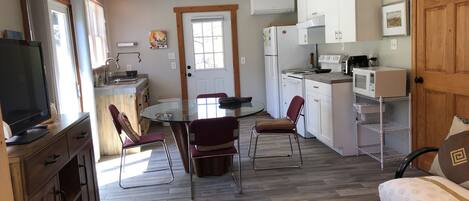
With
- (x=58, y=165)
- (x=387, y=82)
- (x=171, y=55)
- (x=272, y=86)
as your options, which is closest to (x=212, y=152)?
(x=58, y=165)

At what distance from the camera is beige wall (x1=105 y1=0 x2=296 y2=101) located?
7098 mm

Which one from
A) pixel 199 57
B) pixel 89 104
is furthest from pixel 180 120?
pixel 199 57

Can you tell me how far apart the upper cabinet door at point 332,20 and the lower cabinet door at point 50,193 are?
3.57 meters

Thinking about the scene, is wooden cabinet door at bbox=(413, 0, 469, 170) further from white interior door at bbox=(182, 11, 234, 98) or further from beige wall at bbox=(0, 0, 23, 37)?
white interior door at bbox=(182, 11, 234, 98)

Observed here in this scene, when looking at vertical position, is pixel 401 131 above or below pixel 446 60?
below

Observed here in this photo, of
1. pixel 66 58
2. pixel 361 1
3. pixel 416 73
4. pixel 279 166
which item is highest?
pixel 361 1

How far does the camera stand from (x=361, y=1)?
4320 millimetres

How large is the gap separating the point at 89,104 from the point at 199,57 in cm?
302

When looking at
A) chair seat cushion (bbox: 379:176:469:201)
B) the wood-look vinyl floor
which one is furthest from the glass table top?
chair seat cushion (bbox: 379:176:469:201)

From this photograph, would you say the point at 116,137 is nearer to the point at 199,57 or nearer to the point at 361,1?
the point at 199,57

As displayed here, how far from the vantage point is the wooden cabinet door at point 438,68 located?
129 inches

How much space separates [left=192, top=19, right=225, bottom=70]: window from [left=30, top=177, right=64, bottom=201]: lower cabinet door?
5.17 m

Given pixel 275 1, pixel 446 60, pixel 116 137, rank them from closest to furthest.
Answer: pixel 446 60
pixel 116 137
pixel 275 1

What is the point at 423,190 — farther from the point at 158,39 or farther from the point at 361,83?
the point at 158,39
